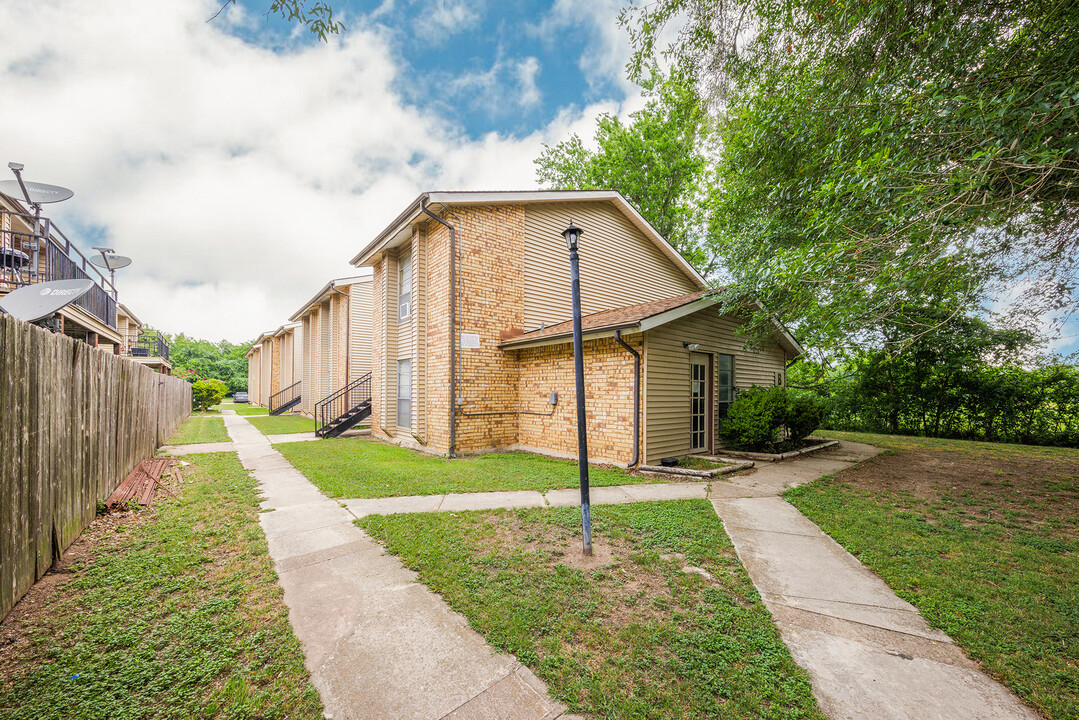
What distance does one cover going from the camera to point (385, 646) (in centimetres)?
242

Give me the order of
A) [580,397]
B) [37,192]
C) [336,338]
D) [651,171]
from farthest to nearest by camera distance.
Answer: [651,171] → [336,338] → [37,192] → [580,397]

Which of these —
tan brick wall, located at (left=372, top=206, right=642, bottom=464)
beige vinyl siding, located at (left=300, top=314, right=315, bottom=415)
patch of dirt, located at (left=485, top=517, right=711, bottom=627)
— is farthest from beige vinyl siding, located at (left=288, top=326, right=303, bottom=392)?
patch of dirt, located at (left=485, top=517, right=711, bottom=627)

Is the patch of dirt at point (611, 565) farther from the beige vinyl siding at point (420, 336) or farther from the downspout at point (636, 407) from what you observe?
the beige vinyl siding at point (420, 336)

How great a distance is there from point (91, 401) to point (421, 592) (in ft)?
15.1

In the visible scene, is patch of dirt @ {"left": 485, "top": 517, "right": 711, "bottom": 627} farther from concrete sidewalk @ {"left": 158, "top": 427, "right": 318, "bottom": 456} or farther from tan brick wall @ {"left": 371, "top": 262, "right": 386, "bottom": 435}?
concrete sidewalk @ {"left": 158, "top": 427, "right": 318, "bottom": 456}

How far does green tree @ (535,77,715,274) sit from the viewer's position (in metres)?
20.1

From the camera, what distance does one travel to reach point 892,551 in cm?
397

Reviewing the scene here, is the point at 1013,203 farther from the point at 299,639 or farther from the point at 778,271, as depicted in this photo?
the point at 299,639

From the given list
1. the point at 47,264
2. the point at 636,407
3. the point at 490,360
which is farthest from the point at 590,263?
the point at 47,264

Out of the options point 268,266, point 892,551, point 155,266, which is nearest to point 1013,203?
point 892,551

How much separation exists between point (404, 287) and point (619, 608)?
10.5 meters

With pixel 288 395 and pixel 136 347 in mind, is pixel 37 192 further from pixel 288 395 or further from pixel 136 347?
pixel 136 347

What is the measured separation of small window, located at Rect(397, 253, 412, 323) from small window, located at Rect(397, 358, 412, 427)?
4.37ft

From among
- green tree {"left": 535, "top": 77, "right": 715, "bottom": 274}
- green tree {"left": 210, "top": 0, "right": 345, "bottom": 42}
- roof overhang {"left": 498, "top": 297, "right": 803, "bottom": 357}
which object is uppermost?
green tree {"left": 535, "top": 77, "right": 715, "bottom": 274}
